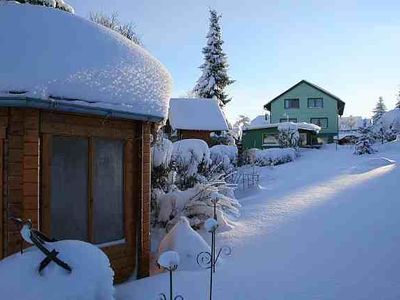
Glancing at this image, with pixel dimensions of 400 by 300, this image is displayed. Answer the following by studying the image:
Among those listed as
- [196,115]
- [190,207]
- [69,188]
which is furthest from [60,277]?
[196,115]

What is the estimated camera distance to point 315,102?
50.8m

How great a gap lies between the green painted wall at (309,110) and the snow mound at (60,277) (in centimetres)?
4834

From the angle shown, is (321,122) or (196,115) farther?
(321,122)

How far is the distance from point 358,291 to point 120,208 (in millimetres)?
3780

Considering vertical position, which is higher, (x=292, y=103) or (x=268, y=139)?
(x=292, y=103)

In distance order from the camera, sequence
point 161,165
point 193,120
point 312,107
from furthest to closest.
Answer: point 312,107 → point 193,120 → point 161,165

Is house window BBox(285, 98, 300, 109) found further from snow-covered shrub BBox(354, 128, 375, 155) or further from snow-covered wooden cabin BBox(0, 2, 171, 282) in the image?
snow-covered wooden cabin BBox(0, 2, 171, 282)

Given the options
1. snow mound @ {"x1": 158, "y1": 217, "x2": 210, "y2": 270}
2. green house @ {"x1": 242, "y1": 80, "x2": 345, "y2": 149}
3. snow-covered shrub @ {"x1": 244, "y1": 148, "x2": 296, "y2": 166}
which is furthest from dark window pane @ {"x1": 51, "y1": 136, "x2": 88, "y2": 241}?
green house @ {"x1": 242, "y1": 80, "x2": 345, "y2": 149}

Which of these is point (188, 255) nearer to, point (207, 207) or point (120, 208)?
point (120, 208)

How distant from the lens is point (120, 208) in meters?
6.93

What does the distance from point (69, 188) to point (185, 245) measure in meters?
2.57

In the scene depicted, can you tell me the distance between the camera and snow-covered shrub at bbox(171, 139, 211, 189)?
40.7 feet

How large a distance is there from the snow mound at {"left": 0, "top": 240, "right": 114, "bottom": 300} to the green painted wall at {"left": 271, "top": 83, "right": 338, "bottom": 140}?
48340 mm

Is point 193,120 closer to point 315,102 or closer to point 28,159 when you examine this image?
point 28,159
